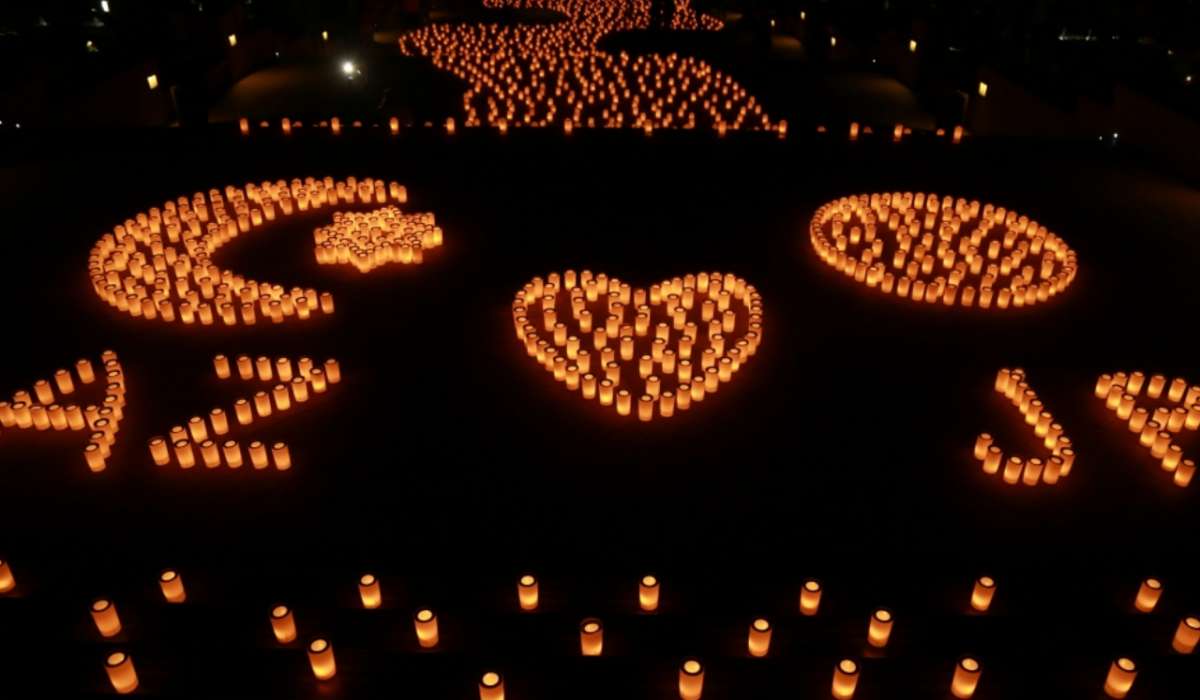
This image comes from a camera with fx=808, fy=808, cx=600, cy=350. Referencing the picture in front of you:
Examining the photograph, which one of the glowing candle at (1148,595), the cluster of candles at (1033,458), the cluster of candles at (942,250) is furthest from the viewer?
the cluster of candles at (942,250)

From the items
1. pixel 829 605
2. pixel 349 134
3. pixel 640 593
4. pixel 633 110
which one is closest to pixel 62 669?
pixel 640 593

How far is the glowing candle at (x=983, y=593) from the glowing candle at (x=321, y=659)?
9.52 ft

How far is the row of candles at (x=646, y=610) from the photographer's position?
322cm

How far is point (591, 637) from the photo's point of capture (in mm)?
3482

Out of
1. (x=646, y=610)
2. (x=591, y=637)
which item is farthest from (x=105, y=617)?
(x=646, y=610)

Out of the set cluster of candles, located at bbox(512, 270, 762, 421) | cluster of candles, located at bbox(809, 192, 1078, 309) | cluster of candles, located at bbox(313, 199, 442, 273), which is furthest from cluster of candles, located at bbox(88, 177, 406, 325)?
cluster of candles, located at bbox(809, 192, 1078, 309)

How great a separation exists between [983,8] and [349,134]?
45.2 ft

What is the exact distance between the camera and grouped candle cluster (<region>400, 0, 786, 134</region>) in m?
12.0

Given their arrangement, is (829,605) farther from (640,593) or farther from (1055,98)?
(1055,98)

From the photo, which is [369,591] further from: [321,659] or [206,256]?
[206,256]

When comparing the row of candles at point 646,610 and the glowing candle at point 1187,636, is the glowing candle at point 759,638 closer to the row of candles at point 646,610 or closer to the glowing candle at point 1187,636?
the row of candles at point 646,610

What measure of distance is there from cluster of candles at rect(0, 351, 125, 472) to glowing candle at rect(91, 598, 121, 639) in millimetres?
1401

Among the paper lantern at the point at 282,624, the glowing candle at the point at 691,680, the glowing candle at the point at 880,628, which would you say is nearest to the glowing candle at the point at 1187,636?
the glowing candle at the point at 880,628

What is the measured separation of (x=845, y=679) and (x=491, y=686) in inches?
55.5
